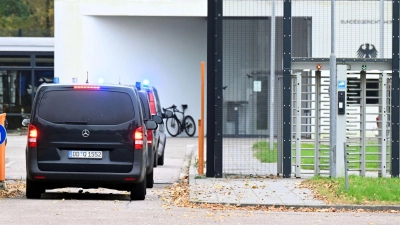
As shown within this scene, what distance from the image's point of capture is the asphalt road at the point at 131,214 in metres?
12.1

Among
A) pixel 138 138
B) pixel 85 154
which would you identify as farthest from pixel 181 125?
pixel 85 154

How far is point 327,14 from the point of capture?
61.5ft

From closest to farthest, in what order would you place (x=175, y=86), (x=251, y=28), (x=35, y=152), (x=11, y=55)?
(x=35, y=152), (x=251, y=28), (x=175, y=86), (x=11, y=55)

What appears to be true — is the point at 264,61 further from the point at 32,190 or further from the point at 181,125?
the point at 181,125

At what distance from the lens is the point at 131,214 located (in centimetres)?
1270

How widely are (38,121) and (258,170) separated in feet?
18.9

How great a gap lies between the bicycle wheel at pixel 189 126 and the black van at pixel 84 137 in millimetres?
23956

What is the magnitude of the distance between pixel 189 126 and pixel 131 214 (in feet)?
84.6

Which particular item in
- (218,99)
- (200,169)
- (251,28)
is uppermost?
(251,28)

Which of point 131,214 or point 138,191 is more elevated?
point 138,191

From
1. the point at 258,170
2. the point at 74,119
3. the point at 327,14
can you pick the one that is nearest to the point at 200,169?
the point at 258,170

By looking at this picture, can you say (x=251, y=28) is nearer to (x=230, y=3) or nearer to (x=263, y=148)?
(x=230, y=3)

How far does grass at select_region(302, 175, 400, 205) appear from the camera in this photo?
1458 cm

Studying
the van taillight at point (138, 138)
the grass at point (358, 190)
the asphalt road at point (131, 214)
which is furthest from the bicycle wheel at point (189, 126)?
the van taillight at point (138, 138)
